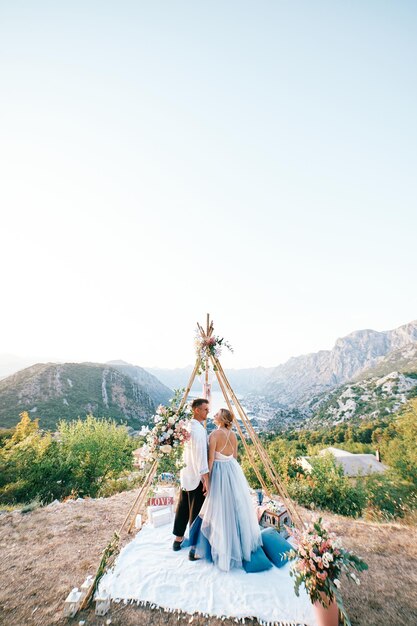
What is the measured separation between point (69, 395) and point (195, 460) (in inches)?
2263

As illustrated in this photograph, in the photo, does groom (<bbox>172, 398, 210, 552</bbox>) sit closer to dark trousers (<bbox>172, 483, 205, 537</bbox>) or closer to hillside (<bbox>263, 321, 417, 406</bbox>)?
dark trousers (<bbox>172, 483, 205, 537</bbox>)

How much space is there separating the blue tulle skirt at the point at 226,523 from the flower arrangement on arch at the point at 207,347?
2.09 m

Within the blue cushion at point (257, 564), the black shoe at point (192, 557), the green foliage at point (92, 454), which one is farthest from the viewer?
the green foliage at point (92, 454)

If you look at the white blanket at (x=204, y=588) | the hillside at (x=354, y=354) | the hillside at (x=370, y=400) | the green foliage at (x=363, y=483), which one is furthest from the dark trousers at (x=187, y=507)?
the hillside at (x=354, y=354)

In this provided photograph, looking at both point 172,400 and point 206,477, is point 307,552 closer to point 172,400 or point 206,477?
point 206,477

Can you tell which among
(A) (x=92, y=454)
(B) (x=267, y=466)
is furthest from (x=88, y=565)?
(A) (x=92, y=454)

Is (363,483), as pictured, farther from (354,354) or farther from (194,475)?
(354,354)

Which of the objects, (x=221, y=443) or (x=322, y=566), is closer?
(x=322, y=566)

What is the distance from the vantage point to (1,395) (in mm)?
47000

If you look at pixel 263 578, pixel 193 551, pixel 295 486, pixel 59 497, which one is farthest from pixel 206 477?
pixel 59 497

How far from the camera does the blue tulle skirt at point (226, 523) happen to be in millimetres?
4367

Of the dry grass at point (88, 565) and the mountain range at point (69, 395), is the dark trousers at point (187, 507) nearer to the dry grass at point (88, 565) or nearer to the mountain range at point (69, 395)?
the dry grass at point (88, 565)

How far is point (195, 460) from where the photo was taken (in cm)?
460

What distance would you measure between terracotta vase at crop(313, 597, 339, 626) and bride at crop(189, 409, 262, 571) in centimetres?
137
